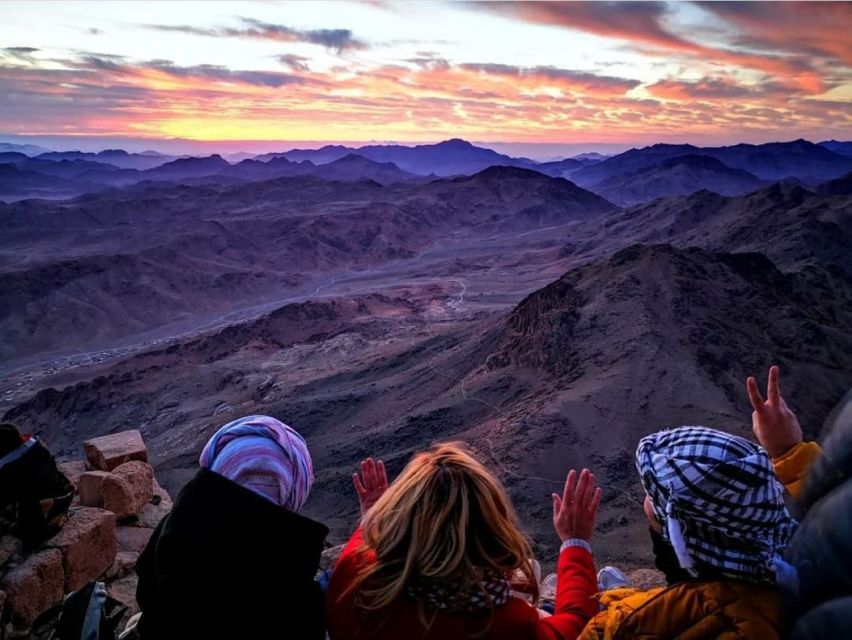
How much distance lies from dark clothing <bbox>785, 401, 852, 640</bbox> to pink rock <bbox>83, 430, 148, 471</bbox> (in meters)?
5.42

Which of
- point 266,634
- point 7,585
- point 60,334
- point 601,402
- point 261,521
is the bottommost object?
point 60,334

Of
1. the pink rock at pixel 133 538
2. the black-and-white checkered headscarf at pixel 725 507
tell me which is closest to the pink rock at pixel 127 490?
the pink rock at pixel 133 538

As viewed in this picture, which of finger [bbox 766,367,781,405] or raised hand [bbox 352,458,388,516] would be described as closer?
finger [bbox 766,367,781,405]

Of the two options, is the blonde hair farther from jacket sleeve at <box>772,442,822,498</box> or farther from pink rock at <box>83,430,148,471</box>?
pink rock at <box>83,430,148,471</box>

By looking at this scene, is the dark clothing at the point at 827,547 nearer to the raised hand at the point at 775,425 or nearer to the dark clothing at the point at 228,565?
the raised hand at the point at 775,425

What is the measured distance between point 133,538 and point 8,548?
1227 mm

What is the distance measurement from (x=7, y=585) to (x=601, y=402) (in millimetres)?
8561

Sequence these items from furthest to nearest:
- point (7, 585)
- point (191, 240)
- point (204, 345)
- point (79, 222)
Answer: point (79, 222), point (191, 240), point (204, 345), point (7, 585)

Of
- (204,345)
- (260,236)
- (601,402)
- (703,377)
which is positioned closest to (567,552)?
(601,402)

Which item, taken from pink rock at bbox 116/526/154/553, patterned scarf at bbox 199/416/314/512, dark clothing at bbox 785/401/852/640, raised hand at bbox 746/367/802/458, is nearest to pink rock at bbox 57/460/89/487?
pink rock at bbox 116/526/154/553

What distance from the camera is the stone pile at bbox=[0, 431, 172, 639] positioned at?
356 centimetres

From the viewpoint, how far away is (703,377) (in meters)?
10.9

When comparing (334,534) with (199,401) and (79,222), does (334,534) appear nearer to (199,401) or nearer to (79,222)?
(199,401)

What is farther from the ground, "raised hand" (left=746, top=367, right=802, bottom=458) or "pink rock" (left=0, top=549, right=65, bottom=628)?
"raised hand" (left=746, top=367, right=802, bottom=458)
